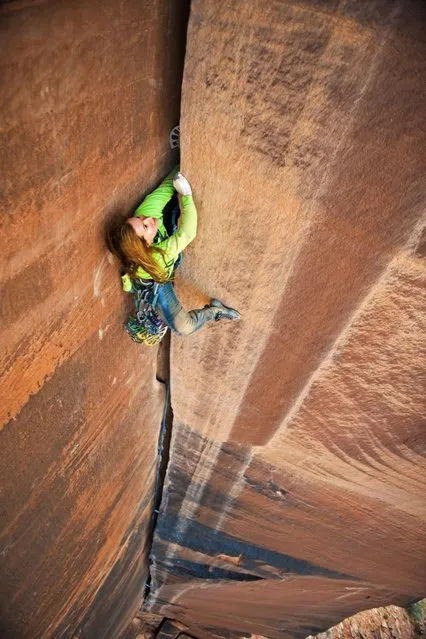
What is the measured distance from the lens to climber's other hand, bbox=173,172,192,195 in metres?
1.69

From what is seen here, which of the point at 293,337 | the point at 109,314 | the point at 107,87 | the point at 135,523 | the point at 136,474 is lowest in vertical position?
the point at 135,523

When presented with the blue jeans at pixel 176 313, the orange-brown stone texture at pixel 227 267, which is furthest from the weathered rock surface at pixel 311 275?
the blue jeans at pixel 176 313

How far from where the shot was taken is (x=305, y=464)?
282 cm

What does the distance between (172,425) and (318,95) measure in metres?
2.85

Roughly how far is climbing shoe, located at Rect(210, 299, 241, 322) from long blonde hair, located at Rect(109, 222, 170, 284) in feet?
1.29

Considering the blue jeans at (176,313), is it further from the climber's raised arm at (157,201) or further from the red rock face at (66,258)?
the climber's raised arm at (157,201)

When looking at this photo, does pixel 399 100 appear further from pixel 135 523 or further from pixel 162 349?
pixel 135 523

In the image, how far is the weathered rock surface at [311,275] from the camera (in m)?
1.23

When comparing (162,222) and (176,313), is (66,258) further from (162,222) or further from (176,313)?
(176,313)

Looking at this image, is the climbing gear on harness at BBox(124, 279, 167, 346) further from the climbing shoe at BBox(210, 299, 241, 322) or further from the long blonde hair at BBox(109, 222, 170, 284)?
the climbing shoe at BBox(210, 299, 241, 322)

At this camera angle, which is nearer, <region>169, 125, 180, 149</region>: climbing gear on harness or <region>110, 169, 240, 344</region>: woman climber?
<region>110, 169, 240, 344</region>: woman climber

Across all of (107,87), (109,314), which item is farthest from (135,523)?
(107,87)

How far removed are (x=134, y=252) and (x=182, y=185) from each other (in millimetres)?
362

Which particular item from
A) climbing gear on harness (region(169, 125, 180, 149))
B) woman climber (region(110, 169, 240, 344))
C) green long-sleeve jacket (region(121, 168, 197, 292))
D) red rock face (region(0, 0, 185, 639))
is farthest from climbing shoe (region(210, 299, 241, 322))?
climbing gear on harness (region(169, 125, 180, 149))
